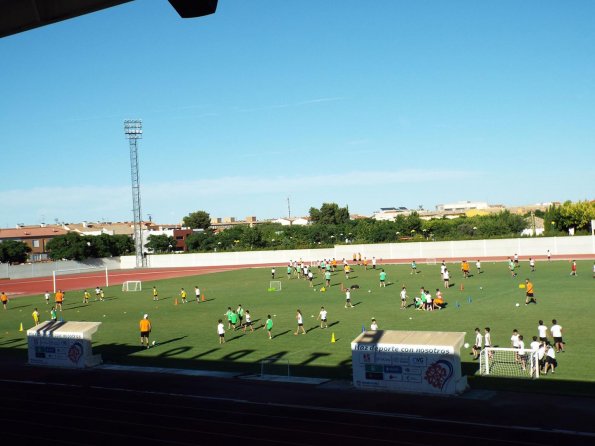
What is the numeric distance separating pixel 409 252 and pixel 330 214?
8532 cm

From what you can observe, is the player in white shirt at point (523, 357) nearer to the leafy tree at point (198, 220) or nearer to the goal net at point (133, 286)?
the goal net at point (133, 286)

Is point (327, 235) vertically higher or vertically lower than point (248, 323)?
higher

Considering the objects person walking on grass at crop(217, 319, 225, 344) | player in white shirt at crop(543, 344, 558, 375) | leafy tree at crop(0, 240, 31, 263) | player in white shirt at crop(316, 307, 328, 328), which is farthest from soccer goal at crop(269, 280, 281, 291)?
leafy tree at crop(0, 240, 31, 263)

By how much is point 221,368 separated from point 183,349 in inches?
177

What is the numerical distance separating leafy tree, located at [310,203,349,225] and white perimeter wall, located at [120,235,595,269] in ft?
232

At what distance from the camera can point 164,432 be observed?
51.7 ft

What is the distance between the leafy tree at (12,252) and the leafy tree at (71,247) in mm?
6504

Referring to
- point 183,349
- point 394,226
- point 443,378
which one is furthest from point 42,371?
point 394,226

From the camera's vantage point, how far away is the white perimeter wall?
67000 millimetres

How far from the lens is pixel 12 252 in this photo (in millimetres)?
97688

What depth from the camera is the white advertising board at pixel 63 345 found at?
2456 cm

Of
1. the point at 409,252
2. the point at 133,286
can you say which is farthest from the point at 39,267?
the point at 409,252

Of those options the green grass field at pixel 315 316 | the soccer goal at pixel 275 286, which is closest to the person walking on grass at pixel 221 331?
the green grass field at pixel 315 316

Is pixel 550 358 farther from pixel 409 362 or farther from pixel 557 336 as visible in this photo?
pixel 409 362
